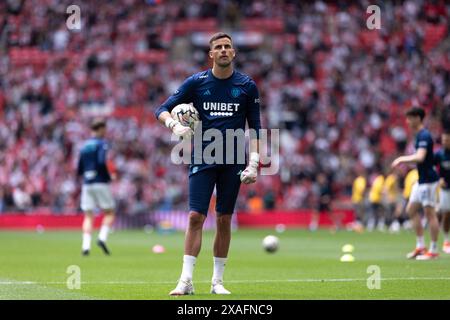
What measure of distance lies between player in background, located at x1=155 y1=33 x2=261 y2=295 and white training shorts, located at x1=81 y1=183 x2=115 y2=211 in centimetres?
951

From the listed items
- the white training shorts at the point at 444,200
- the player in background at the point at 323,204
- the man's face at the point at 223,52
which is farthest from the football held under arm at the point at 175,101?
the player in background at the point at 323,204

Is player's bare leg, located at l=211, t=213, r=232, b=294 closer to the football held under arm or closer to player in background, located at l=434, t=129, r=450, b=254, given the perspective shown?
the football held under arm

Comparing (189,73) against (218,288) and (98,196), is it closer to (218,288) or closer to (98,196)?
(98,196)

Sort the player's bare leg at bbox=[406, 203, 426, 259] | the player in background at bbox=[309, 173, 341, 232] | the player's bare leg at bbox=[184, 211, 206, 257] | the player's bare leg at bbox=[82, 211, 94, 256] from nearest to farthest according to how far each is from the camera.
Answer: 1. the player's bare leg at bbox=[184, 211, 206, 257]
2. the player's bare leg at bbox=[406, 203, 426, 259]
3. the player's bare leg at bbox=[82, 211, 94, 256]
4. the player in background at bbox=[309, 173, 341, 232]

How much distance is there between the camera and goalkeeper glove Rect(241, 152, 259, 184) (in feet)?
36.1

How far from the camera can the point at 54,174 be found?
38.3 metres

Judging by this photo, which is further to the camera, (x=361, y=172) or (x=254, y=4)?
(x=254, y=4)

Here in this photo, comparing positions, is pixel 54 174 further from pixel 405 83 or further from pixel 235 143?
pixel 235 143

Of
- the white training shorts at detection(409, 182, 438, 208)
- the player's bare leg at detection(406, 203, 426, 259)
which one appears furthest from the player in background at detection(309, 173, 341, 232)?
the white training shorts at detection(409, 182, 438, 208)

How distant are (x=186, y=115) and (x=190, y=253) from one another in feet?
5.23

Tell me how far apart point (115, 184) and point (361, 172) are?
9.76 m

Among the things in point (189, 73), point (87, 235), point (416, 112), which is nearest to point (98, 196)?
point (87, 235)

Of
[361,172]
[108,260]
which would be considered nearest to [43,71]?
[361,172]
